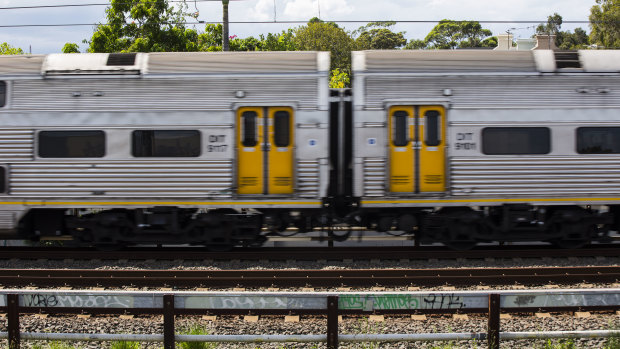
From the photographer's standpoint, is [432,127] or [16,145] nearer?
[432,127]

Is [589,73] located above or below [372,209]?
above

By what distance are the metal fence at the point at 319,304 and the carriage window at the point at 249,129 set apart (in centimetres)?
492

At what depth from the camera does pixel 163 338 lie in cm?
616

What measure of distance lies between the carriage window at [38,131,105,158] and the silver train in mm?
24

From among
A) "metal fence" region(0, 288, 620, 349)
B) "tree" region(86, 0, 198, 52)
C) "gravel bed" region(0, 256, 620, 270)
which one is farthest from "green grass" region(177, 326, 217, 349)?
"tree" region(86, 0, 198, 52)

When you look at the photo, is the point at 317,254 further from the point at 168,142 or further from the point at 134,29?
the point at 134,29

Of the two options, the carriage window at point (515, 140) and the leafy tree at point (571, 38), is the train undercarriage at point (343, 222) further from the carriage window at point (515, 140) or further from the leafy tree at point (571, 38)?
the leafy tree at point (571, 38)

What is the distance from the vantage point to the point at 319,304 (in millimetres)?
6230

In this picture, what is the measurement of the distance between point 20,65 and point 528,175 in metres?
10.0

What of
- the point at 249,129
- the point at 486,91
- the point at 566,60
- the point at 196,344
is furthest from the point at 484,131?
the point at 196,344

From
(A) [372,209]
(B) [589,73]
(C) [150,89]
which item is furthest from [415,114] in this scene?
(C) [150,89]

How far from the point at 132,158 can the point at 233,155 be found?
194 cm

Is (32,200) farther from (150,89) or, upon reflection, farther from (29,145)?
(150,89)

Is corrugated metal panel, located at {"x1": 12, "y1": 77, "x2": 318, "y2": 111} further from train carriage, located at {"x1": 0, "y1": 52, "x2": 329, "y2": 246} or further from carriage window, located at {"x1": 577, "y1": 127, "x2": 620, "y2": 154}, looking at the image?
carriage window, located at {"x1": 577, "y1": 127, "x2": 620, "y2": 154}
